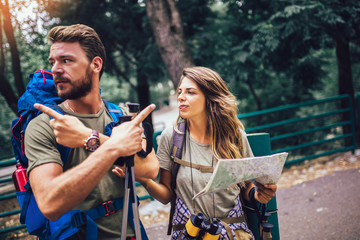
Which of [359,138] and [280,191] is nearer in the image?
[280,191]

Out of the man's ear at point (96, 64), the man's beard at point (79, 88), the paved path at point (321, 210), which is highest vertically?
the man's ear at point (96, 64)

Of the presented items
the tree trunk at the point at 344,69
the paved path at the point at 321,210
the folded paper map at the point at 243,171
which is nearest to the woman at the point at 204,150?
the folded paper map at the point at 243,171

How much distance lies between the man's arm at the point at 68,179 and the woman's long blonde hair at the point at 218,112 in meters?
1.02

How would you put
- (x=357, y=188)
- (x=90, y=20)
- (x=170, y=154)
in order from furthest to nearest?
(x=90, y=20) < (x=357, y=188) < (x=170, y=154)

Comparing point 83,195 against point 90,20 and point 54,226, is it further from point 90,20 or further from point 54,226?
point 90,20

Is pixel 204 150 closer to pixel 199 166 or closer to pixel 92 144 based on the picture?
pixel 199 166

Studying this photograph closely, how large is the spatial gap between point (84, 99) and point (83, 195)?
0.62 meters

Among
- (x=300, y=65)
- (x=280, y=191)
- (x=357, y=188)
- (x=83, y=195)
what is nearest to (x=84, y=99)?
(x=83, y=195)

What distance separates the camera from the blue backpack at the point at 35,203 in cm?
146

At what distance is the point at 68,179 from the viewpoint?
127 cm

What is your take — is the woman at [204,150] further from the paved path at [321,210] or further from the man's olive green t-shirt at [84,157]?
the paved path at [321,210]

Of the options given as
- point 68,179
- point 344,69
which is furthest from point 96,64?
point 344,69

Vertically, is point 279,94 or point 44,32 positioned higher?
point 44,32

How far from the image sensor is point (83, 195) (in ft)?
4.31
